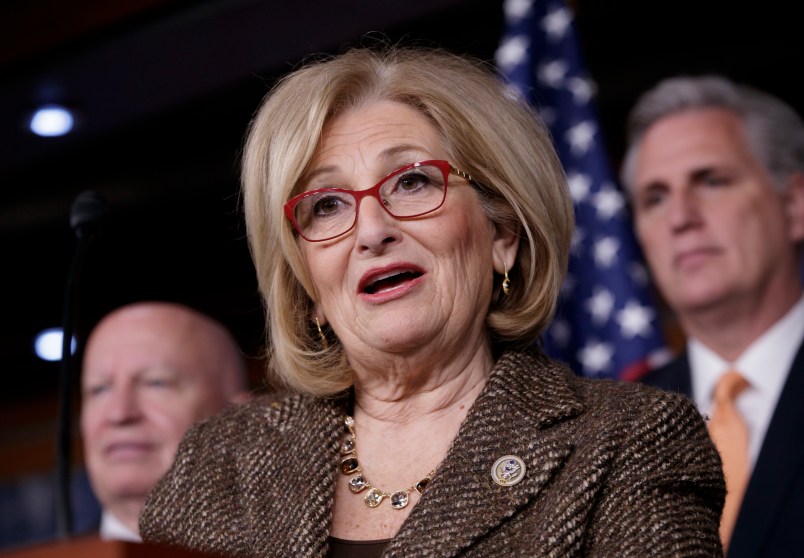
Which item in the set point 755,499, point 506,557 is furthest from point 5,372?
point 506,557

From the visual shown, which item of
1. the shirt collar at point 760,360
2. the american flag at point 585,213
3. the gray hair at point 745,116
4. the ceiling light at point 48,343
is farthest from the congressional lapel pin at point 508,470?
the ceiling light at point 48,343

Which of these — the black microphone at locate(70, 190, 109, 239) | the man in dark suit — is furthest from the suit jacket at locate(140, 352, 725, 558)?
the man in dark suit

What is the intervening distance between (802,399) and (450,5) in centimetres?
215

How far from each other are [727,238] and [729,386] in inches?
21.0

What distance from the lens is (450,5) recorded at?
14.0 ft

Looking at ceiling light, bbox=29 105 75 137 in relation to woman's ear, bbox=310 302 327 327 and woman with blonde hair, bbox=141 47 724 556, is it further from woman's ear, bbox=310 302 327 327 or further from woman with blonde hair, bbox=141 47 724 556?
woman's ear, bbox=310 302 327 327

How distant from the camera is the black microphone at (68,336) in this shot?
222 cm

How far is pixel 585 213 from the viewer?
3775mm

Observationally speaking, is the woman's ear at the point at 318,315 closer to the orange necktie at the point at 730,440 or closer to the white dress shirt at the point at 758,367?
the orange necktie at the point at 730,440

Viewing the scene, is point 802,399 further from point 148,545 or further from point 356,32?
point 356,32

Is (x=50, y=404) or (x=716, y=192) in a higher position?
(x=716, y=192)

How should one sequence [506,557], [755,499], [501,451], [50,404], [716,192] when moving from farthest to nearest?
[50,404], [716,192], [755,499], [501,451], [506,557]

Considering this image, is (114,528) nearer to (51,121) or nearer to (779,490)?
(51,121)

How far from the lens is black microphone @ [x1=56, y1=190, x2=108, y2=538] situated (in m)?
2.22
